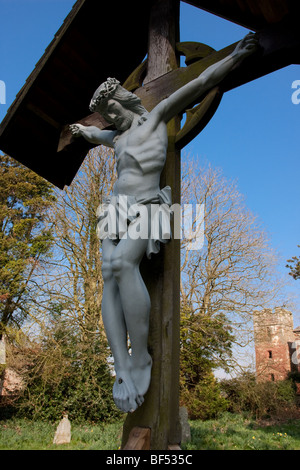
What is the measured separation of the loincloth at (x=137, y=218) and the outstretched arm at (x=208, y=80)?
1.85 feet

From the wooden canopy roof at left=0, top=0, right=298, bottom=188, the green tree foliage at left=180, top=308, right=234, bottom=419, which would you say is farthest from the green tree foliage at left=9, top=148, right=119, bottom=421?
the wooden canopy roof at left=0, top=0, right=298, bottom=188

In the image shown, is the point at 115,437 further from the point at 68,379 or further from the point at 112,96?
the point at 112,96

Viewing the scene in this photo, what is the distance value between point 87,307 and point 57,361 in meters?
1.83

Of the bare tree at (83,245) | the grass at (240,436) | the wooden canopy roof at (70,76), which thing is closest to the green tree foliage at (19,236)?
the bare tree at (83,245)

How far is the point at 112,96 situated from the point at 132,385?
179 centimetres

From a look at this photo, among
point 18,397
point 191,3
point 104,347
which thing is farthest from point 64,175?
point 18,397

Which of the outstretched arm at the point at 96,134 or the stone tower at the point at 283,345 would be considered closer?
the outstretched arm at the point at 96,134

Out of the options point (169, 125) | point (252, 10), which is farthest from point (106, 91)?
point (252, 10)

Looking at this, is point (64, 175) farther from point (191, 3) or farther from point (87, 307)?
point (87, 307)

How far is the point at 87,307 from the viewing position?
11.6 metres

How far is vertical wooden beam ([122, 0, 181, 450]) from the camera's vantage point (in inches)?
73.2

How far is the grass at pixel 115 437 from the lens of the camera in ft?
26.5

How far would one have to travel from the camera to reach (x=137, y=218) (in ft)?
6.79

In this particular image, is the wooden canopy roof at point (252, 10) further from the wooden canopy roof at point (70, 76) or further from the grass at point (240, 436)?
the grass at point (240, 436)
